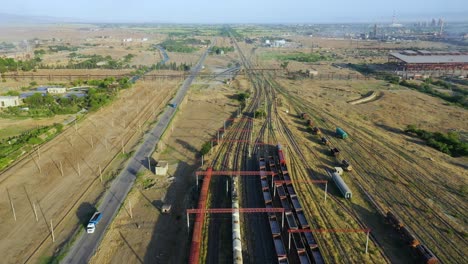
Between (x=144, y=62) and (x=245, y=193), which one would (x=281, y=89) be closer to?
(x=245, y=193)

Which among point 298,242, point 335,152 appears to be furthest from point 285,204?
point 335,152

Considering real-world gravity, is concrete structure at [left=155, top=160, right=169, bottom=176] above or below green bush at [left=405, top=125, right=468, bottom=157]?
above

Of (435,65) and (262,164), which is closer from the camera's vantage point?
(262,164)

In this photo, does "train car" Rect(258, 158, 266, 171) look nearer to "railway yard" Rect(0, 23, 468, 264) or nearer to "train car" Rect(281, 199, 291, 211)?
"railway yard" Rect(0, 23, 468, 264)

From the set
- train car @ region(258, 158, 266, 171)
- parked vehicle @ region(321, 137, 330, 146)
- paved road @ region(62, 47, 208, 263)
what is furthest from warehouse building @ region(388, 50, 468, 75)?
train car @ region(258, 158, 266, 171)

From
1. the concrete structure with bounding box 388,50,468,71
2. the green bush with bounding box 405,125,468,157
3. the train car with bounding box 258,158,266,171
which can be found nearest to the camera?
the train car with bounding box 258,158,266,171

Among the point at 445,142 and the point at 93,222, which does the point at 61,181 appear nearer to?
the point at 93,222

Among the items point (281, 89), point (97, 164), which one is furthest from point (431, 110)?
point (97, 164)
